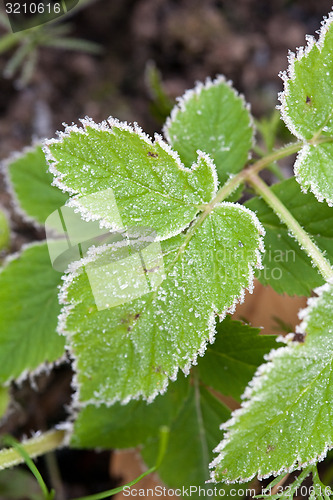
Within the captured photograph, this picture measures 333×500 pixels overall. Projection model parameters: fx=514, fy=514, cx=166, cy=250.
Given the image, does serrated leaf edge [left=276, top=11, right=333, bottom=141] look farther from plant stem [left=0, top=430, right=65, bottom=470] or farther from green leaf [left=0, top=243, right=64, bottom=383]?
plant stem [left=0, top=430, right=65, bottom=470]

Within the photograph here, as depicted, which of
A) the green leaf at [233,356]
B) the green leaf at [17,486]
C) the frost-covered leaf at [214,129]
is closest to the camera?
the green leaf at [233,356]

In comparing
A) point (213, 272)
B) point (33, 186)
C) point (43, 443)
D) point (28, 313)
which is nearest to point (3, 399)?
point (43, 443)

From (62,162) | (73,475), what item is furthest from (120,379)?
(73,475)

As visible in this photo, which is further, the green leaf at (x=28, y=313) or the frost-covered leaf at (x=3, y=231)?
the frost-covered leaf at (x=3, y=231)

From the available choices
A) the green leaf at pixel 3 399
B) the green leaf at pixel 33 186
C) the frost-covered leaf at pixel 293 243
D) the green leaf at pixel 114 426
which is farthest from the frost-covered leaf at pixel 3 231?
the frost-covered leaf at pixel 293 243

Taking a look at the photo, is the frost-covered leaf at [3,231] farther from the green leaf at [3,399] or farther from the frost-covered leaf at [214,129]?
the frost-covered leaf at [214,129]

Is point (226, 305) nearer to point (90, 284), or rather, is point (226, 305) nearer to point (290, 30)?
point (90, 284)
